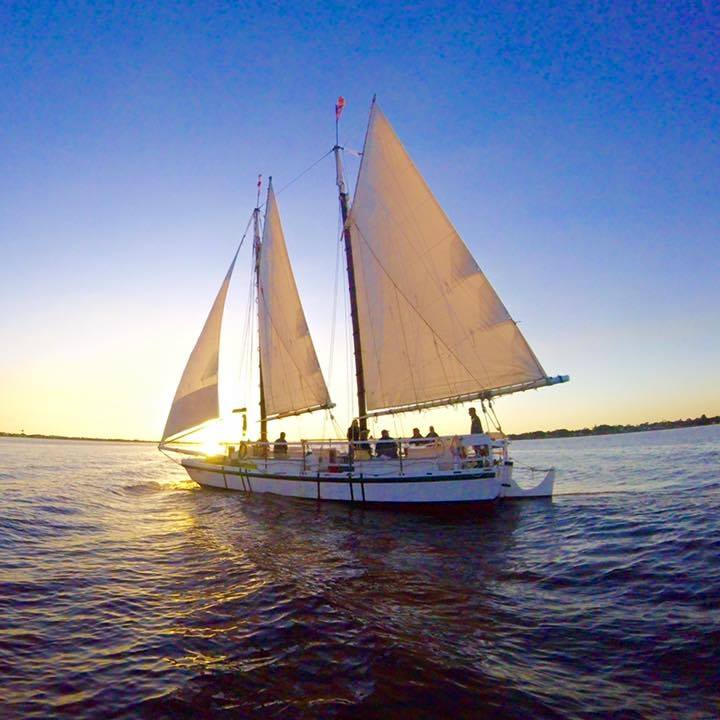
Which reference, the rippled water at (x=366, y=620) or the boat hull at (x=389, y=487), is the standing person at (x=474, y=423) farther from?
the rippled water at (x=366, y=620)

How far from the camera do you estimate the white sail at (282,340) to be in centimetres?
2875

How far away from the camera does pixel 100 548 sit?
1388cm

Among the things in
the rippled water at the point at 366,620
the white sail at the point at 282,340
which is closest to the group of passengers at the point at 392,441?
the rippled water at the point at 366,620

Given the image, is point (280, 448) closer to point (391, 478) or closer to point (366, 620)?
point (391, 478)

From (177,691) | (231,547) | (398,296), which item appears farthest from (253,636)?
(398,296)

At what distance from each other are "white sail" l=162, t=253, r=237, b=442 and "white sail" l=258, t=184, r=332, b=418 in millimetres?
3100

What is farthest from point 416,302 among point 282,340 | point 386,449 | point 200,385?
point 200,385

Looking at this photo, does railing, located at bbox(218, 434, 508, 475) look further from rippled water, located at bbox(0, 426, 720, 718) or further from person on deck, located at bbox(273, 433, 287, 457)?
rippled water, located at bbox(0, 426, 720, 718)

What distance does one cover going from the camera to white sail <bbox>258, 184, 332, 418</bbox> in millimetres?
28750

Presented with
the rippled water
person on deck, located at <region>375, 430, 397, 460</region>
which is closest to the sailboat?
person on deck, located at <region>375, 430, 397, 460</region>

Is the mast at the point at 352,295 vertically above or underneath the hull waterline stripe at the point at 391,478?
above

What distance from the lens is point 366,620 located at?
8039 millimetres

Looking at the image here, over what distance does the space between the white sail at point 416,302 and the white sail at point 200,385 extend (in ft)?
32.9

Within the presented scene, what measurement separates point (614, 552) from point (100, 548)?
572 inches
